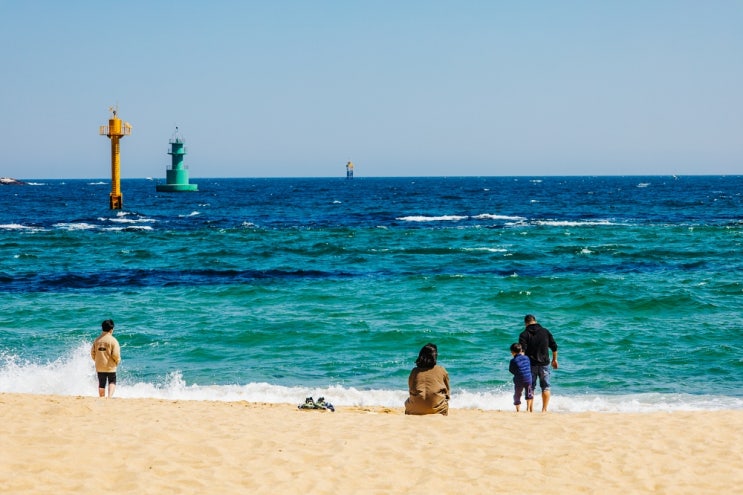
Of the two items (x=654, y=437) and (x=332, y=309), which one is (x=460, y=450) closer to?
(x=654, y=437)

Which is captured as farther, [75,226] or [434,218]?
[434,218]

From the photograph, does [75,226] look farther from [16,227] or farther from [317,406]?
[317,406]

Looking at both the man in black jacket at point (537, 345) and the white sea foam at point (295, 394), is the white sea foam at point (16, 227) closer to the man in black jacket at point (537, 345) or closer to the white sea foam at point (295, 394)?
the white sea foam at point (295, 394)

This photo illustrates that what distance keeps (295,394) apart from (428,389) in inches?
177

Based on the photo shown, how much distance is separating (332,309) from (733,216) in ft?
153

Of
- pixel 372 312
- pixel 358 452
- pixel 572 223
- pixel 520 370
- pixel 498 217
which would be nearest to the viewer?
pixel 358 452

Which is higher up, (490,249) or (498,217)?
(498,217)

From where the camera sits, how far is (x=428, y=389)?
11086 millimetres

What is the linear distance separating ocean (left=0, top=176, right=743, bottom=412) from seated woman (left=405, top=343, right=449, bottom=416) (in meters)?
3.21

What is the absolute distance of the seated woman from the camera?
36.2 feet

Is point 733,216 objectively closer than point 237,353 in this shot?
No

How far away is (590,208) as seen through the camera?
2906 inches

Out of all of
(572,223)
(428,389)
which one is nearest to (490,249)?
(572,223)

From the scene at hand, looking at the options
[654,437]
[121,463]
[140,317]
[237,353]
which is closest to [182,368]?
[237,353]
